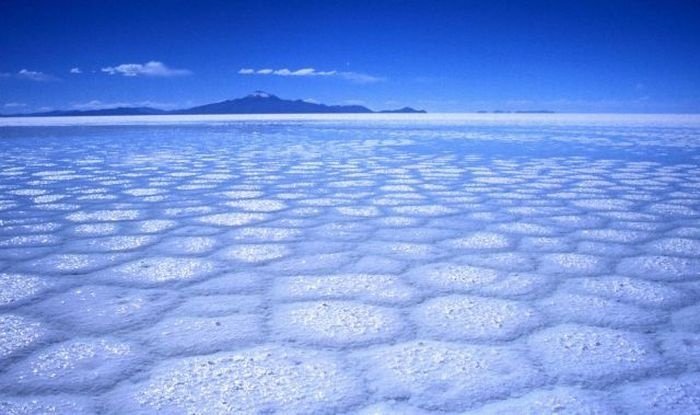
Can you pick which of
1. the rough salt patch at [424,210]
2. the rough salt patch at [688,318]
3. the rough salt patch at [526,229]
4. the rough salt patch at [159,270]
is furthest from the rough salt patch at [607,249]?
the rough salt patch at [159,270]

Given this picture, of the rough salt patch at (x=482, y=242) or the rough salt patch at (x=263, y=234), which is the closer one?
the rough salt patch at (x=482, y=242)

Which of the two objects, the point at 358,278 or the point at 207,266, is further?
the point at 207,266

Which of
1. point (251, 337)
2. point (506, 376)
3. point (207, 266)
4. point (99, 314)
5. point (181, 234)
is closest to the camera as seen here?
point (506, 376)

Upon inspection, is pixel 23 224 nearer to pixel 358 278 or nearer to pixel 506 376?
pixel 358 278

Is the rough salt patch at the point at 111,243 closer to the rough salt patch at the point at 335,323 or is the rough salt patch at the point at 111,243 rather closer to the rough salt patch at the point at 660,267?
the rough salt patch at the point at 335,323

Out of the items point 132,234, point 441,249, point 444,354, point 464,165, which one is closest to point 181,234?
point 132,234

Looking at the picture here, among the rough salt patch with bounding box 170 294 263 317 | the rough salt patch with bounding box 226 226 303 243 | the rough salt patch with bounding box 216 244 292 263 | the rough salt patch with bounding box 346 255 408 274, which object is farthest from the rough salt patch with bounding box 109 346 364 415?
the rough salt patch with bounding box 226 226 303 243

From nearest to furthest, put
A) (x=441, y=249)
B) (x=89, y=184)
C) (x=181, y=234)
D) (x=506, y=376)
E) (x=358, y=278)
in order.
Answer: (x=506, y=376), (x=358, y=278), (x=441, y=249), (x=181, y=234), (x=89, y=184)
